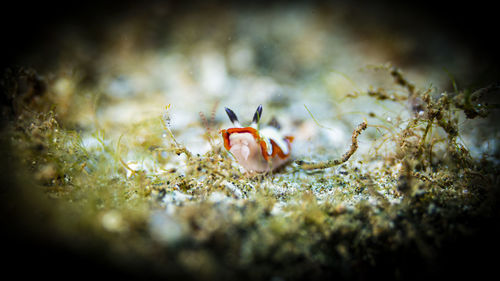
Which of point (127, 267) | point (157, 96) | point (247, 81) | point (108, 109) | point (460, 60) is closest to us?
point (127, 267)

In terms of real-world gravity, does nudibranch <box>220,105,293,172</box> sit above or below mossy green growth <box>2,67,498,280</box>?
above

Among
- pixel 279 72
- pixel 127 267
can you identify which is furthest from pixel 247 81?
pixel 127 267

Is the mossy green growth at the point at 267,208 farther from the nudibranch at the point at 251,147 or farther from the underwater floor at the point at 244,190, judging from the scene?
the nudibranch at the point at 251,147

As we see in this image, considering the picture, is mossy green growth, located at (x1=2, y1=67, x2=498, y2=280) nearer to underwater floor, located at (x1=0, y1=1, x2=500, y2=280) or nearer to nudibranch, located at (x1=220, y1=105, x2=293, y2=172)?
underwater floor, located at (x1=0, y1=1, x2=500, y2=280)

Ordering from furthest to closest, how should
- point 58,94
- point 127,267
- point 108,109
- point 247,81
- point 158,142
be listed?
point 247,81
point 108,109
point 58,94
point 158,142
point 127,267

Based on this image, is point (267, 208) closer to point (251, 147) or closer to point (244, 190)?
point (244, 190)

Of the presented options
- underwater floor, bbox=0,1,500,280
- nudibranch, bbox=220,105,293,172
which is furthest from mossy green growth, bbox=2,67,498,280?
nudibranch, bbox=220,105,293,172

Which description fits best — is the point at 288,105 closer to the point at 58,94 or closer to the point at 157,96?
the point at 157,96

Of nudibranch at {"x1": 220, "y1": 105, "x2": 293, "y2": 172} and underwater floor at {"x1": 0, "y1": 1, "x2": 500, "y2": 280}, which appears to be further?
nudibranch at {"x1": 220, "y1": 105, "x2": 293, "y2": 172}

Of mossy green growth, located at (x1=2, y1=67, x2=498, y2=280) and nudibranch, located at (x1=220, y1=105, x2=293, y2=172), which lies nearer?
mossy green growth, located at (x1=2, y1=67, x2=498, y2=280)

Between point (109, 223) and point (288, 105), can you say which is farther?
point (288, 105)

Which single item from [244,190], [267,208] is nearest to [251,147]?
[244,190]
